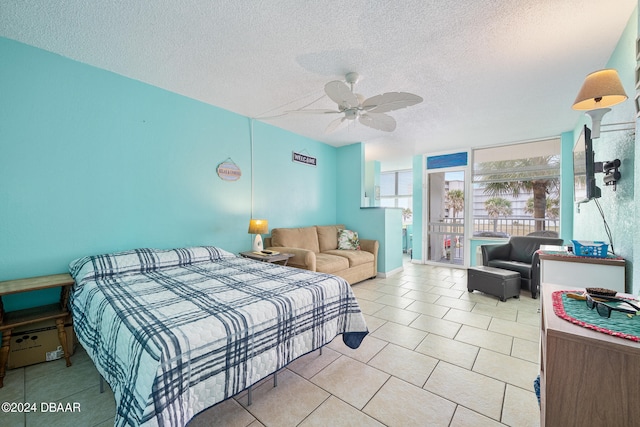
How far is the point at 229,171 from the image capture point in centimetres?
367

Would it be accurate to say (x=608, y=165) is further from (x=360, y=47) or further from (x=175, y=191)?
(x=175, y=191)

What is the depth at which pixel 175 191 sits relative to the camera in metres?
3.15

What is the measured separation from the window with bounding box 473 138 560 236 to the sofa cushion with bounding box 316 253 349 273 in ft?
10.9

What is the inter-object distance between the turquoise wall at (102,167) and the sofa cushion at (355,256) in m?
1.57

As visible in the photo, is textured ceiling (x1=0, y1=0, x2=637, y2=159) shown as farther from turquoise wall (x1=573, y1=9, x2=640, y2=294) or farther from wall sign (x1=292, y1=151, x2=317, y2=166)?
wall sign (x1=292, y1=151, x2=317, y2=166)

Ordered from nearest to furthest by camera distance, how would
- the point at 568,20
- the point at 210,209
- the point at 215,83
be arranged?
1. the point at 568,20
2. the point at 215,83
3. the point at 210,209

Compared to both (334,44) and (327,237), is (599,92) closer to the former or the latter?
(334,44)

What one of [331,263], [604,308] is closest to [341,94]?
[604,308]

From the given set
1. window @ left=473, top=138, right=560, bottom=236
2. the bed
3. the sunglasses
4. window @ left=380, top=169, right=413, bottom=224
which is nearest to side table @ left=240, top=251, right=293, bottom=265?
the bed

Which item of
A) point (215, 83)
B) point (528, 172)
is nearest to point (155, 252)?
point (215, 83)

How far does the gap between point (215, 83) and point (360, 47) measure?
1.66 metres

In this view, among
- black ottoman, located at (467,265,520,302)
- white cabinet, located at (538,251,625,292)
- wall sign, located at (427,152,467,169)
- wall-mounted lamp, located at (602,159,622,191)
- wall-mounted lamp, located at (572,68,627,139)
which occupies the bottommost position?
black ottoman, located at (467,265,520,302)

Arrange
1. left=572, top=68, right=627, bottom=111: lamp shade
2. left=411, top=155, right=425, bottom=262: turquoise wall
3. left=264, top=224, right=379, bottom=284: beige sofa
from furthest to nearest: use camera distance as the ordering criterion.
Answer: left=411, top=155, right=425, bottom=262: turquoise wall
left=264, top=224, right=379, bottom=284: beige sofa
left=572, top=68, right=627, bottom=111: lamp shade

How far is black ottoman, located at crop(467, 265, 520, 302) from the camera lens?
349cm
